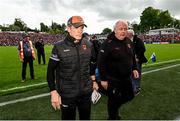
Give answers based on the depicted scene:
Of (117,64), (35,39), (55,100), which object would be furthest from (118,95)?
(35,39)

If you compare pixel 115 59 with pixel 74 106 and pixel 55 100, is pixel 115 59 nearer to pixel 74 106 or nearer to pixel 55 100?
pixel 74 106

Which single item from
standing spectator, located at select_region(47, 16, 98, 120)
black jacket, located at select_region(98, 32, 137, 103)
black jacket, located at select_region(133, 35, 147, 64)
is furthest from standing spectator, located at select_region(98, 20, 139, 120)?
black jacket, located at select_region(133, 35, 147, 64)

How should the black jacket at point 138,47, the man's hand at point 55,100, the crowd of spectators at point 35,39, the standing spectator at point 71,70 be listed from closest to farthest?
the man's hand at point 55,100
the standing spectator at point 71,70
the black jacket at point 138,47
the crowd of spectators at point 35,39

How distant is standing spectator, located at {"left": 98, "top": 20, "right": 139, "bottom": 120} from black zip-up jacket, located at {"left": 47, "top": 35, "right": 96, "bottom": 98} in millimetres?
1476

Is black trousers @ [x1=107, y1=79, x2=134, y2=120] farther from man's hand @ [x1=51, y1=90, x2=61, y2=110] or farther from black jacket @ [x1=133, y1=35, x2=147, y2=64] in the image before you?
black jacket @ [x1=133, y1=35, x2=147, y2=64]

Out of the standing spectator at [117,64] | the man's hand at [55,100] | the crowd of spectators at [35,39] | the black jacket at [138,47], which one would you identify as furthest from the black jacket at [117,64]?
the crowd of spectators at [35,39]

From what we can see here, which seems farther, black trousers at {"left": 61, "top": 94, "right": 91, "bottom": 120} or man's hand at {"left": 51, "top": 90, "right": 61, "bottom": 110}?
black trousers at {"left": 61, "top": 94, "right": 91, "bottom": 120}

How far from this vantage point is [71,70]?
15.8 feet

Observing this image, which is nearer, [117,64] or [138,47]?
[117,64]

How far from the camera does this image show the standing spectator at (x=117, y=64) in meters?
6.28

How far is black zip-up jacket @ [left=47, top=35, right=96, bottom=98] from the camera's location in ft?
15.7

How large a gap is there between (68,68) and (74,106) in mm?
552

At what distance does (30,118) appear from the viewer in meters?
7.43

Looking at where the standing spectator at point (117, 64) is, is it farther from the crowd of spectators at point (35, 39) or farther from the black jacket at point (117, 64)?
the crowd of spectators at point (35, 39)
